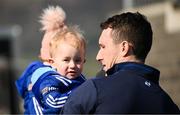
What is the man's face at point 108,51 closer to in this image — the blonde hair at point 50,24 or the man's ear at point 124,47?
the man's ear at point 124,47

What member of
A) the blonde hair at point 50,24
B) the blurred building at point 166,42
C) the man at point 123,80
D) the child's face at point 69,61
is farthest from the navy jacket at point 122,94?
the blurred building at point 166,42

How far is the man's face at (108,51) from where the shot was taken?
462 cm

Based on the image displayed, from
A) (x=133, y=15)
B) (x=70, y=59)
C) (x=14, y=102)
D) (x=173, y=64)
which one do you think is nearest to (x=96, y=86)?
(x=133, y=15)

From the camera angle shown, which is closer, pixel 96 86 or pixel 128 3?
pixel 96 86

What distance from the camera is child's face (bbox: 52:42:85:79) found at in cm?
543

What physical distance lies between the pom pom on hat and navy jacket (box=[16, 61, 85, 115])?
293 mm

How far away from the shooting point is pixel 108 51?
182 inches

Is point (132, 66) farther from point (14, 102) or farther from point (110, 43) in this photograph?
point (14, 102)

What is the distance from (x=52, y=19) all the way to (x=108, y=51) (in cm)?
138

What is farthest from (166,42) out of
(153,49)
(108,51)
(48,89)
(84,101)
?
(84,101)

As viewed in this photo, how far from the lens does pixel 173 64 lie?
534 inches

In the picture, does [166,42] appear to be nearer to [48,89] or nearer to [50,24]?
[50,24]

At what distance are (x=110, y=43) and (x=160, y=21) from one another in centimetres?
938

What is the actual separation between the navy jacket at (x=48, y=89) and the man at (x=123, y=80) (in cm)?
69
